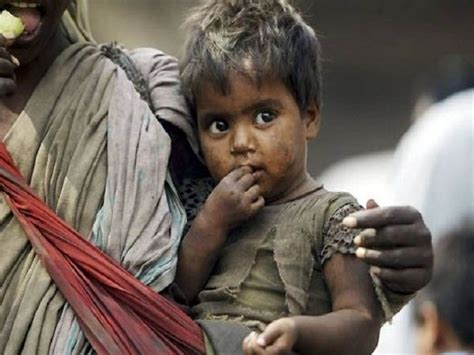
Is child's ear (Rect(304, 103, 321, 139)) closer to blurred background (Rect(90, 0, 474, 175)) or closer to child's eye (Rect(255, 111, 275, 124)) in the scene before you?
child's eye (Rect(255, 111, 275, 124))

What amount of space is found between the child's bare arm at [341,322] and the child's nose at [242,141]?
0.34m

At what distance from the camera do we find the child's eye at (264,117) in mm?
5477

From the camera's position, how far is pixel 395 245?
523 cm

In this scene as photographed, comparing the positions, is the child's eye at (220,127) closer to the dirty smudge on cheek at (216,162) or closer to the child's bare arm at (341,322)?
the dirty smudge on cheek at (216,162)

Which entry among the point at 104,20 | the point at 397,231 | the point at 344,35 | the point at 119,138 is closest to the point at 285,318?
the point at 397,231

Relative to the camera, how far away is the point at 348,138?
1444cm

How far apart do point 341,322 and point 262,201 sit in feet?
1.34

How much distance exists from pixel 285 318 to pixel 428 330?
1.69ft

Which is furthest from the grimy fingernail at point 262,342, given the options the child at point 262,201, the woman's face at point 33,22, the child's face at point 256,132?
the woman's face at point 33,22

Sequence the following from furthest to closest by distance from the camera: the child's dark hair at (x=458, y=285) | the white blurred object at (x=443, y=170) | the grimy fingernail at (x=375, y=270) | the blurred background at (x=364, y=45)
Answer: the blurred background at (x=364, y=45) → the grimy fingernail at (x=375, y=270) → the white blurred object at (x=443, y=170) → the child's dark hair at (x=458, y=285)

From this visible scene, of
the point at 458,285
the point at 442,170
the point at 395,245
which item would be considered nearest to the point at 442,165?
the point at 442,170

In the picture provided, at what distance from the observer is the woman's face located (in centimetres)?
548

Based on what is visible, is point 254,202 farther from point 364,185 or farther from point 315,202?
point 364,185

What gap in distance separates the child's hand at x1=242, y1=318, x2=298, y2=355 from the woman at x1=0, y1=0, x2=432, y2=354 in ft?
1.04
